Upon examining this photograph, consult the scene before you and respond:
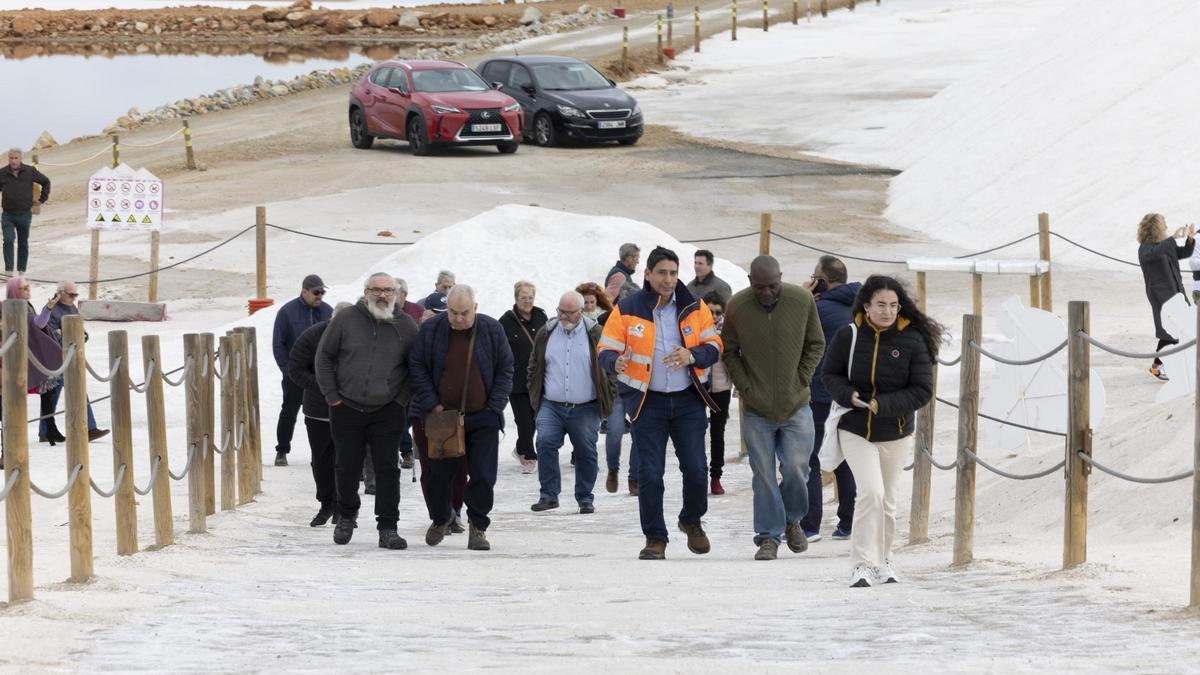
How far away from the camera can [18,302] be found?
24.3ft

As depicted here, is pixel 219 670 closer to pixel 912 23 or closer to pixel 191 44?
pixel 912 23

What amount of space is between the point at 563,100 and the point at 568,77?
80cm

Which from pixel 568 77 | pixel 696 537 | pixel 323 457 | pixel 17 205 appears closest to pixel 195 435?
pixel 323 457

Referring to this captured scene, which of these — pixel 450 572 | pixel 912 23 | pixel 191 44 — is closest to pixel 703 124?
pixel 912 23

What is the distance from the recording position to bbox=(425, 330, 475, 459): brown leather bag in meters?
10.0

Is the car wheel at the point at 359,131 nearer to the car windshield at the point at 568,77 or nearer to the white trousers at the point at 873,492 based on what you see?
the car windshield at the point at 568,77

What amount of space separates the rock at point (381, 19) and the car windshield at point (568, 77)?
53.6m

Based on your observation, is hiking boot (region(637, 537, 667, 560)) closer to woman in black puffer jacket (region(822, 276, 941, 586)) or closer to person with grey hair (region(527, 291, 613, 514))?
woman in black puffer jacket (region(822, 276, 941, 586))

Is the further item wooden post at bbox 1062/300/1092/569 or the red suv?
the red suv

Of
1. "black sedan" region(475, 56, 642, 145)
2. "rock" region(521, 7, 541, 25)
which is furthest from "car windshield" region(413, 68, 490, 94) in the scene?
"rock" region(521, 7, 541, 25)

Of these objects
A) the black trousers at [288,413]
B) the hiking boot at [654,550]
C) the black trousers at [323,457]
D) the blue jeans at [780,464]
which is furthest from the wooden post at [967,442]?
the black trousers at [288,413]

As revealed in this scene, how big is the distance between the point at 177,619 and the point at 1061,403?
20.8 feet

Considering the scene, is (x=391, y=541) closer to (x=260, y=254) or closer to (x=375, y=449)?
(x=375, y=449)

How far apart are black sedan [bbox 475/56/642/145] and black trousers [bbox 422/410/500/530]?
893 inches
